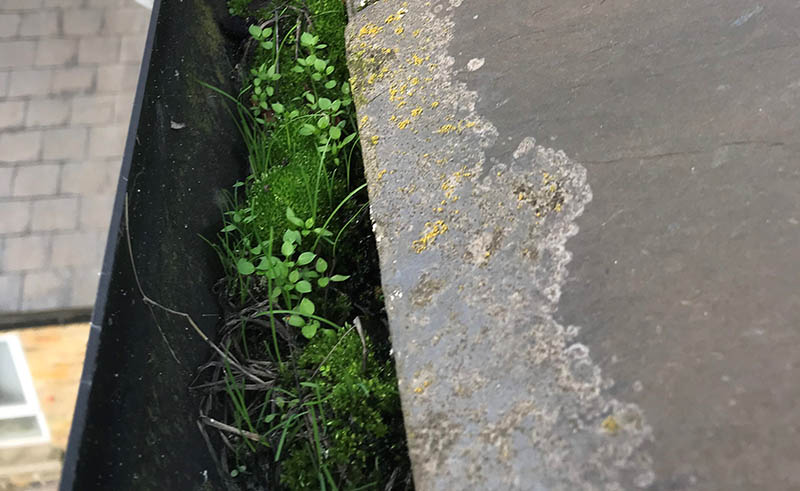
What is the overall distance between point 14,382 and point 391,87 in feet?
5.00

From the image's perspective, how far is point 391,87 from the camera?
1517mm

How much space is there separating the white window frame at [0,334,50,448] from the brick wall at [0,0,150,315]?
46 centimetres

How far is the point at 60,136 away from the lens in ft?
10.2

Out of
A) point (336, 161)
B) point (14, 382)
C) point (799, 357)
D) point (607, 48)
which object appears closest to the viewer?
point (799, 357)

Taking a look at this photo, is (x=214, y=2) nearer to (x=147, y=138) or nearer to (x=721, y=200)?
(x=147, y=138)

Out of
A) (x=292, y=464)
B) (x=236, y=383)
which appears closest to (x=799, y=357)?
(x=292, y=464)

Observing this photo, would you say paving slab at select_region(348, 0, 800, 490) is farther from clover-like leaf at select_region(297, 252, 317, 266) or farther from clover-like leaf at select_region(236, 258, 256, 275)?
clover-like leaf at select_region(236, 258, 256, 275)

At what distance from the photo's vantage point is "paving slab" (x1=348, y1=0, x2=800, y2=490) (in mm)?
913

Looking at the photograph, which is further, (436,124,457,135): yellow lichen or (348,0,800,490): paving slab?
(436,124,457,135): yellow lichen

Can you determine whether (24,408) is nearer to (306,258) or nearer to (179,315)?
(179,315)

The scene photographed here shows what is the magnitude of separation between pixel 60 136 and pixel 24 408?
152 centimetres

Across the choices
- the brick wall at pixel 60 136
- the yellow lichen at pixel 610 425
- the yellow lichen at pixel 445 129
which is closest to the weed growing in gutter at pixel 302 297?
the yellow lichen at pixel 445 129

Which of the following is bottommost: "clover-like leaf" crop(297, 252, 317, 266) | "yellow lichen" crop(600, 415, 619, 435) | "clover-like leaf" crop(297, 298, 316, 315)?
"clover-like leaf" crop(297, 298, 316, 315)


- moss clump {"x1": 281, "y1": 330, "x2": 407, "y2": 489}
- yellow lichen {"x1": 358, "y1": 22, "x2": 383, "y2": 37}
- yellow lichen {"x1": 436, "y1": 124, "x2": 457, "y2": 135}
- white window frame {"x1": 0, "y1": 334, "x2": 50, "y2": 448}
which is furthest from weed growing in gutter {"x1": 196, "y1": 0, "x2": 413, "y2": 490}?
white window frame {"x1": 0, "y1": 334, "x2": 50, "y2": 448}
